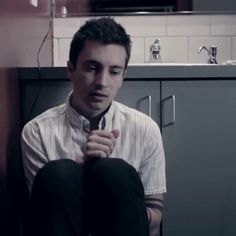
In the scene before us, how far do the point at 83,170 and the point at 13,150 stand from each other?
422 mm

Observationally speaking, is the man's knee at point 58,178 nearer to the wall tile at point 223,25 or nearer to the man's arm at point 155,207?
the man's arm at point 155,207

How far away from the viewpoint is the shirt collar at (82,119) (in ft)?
4.08

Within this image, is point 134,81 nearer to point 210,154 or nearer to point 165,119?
point 165,119

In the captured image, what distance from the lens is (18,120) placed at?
146 cm

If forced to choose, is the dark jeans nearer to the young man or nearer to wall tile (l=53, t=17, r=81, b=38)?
the young man

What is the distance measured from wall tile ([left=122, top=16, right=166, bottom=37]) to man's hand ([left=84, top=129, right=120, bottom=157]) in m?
0.89

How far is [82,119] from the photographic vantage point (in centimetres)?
124

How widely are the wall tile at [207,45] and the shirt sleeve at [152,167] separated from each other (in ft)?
2.45

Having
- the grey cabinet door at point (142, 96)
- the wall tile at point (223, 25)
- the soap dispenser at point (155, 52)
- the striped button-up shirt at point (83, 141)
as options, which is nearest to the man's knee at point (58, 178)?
the striped button-up shirt at point (83, 141)

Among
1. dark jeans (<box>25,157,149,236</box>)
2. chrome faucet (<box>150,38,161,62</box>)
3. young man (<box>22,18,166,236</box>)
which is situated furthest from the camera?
chrome faucet (<box>150,38,161,62</box>)

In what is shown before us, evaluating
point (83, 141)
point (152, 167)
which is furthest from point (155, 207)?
point (83, 141)

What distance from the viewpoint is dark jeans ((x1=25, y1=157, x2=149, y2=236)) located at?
3.19 ft

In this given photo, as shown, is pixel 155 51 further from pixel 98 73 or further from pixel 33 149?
pixel 33 149

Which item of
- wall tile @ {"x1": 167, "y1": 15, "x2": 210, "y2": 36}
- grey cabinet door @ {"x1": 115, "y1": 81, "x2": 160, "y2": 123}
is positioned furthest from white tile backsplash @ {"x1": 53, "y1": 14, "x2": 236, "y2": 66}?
grey cabinet door @ {"x1": 115, "y1": 81, "x2": 160, "y2": 123}
